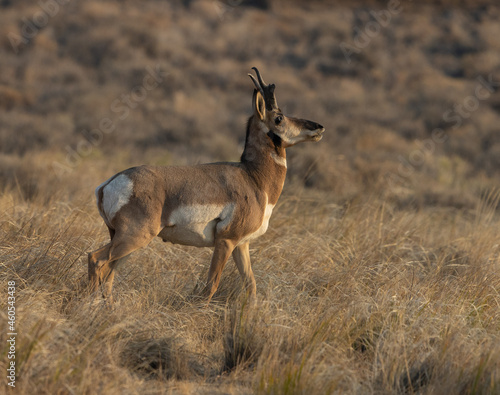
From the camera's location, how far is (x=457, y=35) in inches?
1341

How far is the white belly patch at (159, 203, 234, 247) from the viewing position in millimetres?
5777

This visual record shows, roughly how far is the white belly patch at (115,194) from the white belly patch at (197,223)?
0.44 meters

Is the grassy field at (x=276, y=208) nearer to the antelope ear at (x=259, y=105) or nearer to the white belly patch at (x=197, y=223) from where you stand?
the white belly patch at (x=197, y=223)

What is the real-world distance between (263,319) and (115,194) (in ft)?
5.60

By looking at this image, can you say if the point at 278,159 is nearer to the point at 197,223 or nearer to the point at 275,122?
the point at 275,122

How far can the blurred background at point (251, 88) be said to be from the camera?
1603 centimetres

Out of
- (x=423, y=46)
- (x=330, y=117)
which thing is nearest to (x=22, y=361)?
(x=330, y=117)

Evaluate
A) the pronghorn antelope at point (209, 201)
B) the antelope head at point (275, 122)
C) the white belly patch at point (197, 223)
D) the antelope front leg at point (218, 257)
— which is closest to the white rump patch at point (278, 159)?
the pronghorn antelope at point (209, 201)

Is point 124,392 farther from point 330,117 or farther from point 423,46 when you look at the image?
→ point 423,46

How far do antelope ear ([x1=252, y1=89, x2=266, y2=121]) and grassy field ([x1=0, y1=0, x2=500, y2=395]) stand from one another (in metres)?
1.78

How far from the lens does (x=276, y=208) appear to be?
966 centimetres

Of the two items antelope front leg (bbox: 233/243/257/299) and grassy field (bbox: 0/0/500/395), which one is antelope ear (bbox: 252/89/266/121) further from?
grassy field (bbox: 0/0/500/395)

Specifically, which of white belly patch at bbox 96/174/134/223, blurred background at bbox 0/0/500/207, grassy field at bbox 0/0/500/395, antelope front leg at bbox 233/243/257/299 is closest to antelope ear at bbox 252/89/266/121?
antelope front leg at bbox 233/243/257/299

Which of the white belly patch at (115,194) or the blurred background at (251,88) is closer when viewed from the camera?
the white belly patch at (115,194)
